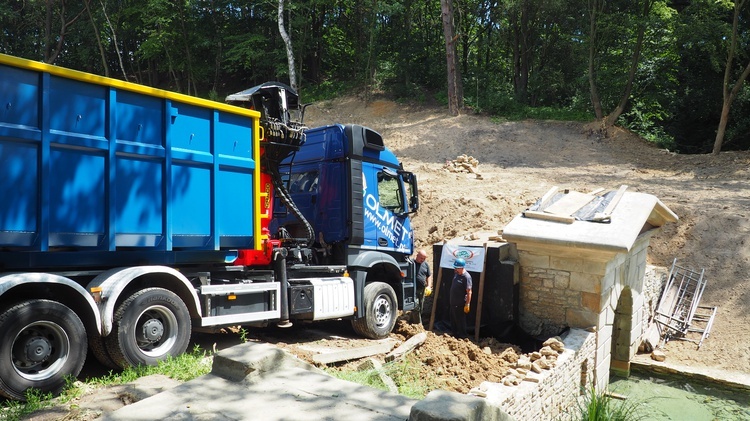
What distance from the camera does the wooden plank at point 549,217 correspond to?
909 cm

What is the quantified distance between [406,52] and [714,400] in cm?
2194

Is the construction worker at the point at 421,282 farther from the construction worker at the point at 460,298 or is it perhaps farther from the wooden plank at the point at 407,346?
the wooden plank at the point at 407,346

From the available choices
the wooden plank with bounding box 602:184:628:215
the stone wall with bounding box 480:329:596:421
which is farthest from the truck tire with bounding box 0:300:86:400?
the wooden plank with bounding box 602:184:628:215

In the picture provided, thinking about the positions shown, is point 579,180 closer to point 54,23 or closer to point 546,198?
point 546,198

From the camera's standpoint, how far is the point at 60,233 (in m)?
5.18

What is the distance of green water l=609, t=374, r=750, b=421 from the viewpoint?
8594 millimetres

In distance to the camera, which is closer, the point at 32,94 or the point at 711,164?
the point at 32,94

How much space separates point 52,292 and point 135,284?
33.5 inches

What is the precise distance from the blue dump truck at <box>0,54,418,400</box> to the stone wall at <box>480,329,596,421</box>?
283 cm

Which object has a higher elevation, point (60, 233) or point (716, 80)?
point (716, 80)

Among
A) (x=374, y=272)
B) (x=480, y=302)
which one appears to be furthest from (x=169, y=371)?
(x=480, y=302)

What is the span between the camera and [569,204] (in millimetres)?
10344

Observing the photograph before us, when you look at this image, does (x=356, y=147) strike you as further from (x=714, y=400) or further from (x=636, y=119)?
(x=636, y=119)

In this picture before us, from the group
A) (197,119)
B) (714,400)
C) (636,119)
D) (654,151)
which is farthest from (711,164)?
(197,119)
